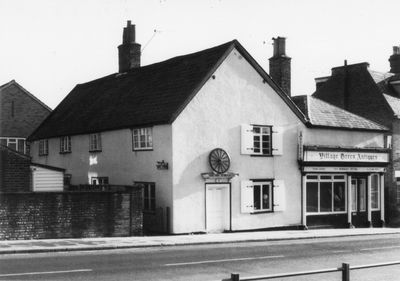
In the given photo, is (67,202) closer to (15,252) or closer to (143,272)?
(15,252)

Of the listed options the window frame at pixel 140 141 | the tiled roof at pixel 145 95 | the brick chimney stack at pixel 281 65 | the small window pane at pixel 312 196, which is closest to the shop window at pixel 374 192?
the small window pane at pixel 312 196

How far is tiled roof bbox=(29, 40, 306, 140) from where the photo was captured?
79.3 feet

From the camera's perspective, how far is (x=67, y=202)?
20.0 meters

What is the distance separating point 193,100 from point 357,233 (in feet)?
32.6

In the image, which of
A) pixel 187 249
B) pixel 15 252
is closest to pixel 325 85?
pixel 187 249

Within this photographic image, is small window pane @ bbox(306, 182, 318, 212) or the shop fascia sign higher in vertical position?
the shop fascia sign

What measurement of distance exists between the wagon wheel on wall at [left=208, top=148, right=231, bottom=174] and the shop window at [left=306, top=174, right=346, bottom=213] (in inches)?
218

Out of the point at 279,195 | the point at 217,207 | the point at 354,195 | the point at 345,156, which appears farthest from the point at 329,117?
the point at 217,207

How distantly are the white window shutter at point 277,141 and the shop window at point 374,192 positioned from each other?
7.68m

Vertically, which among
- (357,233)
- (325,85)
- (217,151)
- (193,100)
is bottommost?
(357,233)

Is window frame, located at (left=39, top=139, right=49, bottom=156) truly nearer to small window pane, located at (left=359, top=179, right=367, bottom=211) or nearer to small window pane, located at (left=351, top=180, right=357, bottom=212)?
small window pane, located at (left=351, top=180, right=357, bottom=212)

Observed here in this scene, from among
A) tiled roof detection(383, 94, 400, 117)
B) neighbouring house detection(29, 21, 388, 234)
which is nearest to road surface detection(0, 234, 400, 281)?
neighbouring house detection(29, 21, 388, 234)

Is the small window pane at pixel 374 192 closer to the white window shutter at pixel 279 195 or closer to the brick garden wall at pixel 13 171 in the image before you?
the white window shutter at pixel 279 195

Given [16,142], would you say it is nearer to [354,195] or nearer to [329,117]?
[329,117]
